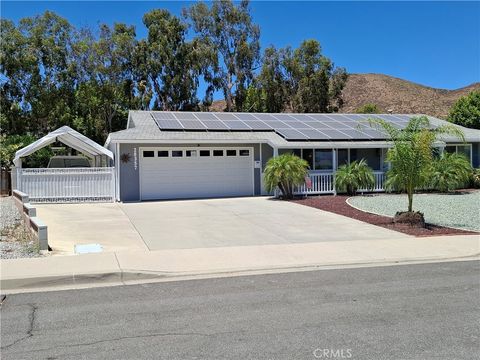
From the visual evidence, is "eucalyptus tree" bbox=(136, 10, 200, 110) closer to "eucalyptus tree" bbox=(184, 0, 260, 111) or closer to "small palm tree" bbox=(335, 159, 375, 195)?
"eucalyptus tree" bbox=(184, 0, 260, 111)

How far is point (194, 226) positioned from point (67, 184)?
8749mm

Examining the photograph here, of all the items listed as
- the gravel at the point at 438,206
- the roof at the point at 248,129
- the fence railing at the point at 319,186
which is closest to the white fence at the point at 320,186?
the fence railing at the point at 319,186

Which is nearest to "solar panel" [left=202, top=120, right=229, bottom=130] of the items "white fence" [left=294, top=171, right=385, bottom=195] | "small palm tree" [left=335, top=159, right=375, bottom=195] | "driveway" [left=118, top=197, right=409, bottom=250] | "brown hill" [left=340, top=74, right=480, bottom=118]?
"white fence" [left=294, top=171, right=385, bottom=195]

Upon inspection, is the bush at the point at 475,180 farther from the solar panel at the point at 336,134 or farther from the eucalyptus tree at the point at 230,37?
the eucalyptus tree at the point at 230,37

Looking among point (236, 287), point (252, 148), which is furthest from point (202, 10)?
point (236, 287)

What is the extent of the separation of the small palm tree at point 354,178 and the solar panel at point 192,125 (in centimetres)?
651

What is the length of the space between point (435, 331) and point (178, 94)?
36914 millimetres

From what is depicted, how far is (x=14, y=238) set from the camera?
11812mm

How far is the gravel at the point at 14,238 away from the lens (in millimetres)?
9707

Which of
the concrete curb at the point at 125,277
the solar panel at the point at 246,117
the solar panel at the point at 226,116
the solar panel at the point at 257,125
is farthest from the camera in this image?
the solar panel at the point at 246,117

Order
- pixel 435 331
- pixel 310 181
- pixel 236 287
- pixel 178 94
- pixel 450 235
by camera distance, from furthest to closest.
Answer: pixel 178 94 → pixel 310 181 → pixel 450 235 → pixel 236 287 → pixel 435 331

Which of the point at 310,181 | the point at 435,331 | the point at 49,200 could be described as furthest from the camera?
the point at 310,181

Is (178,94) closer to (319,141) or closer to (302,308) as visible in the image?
(319,141)

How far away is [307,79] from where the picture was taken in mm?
42156
